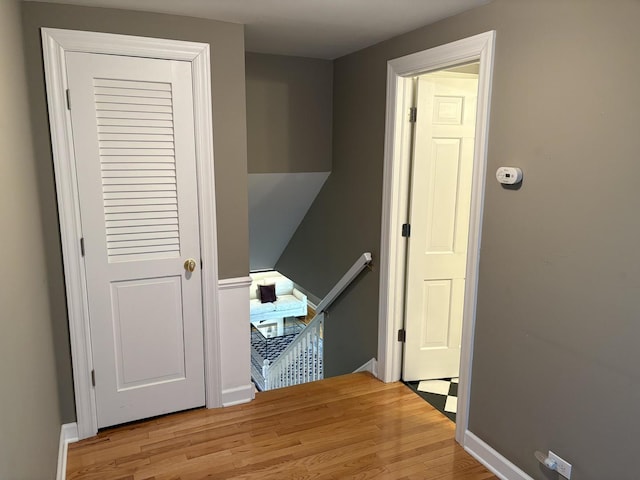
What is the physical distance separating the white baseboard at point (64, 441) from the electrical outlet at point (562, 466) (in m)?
2.19

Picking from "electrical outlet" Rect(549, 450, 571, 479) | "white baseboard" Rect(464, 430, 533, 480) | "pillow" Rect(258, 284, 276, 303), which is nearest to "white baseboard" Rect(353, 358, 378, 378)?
"white baseboard" Rect(464, 430, 533, 480)

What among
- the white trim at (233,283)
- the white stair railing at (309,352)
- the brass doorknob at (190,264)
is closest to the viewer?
the brass doorknob at (190,264)

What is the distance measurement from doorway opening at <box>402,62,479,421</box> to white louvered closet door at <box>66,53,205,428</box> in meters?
1.35

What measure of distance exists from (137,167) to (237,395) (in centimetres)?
149

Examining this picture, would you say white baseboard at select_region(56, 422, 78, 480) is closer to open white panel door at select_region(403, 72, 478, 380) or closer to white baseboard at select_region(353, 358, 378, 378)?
white baseboard at select_region(353, 358, 378, 378)

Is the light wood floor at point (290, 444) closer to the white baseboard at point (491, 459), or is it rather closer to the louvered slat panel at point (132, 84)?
the white baseboard at point (491, 459)

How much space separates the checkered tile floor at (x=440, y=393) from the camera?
9.87ft

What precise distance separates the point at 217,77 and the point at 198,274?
1.10 m

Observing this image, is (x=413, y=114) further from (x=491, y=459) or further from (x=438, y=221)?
(x=491, y=459)

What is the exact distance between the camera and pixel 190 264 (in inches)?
106

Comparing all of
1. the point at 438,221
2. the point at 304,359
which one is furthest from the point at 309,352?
the point at 438,221

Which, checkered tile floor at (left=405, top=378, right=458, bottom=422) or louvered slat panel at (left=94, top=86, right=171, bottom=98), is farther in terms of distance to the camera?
checkered tile floor at (left=405, top=378, right=458, bottom=422)

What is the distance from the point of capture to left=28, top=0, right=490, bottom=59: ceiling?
2.18 m

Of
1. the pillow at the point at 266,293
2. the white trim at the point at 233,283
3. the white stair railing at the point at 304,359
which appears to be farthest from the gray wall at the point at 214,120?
the pillow at the point at 266,293
